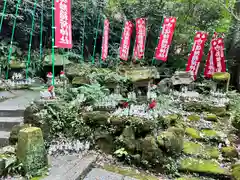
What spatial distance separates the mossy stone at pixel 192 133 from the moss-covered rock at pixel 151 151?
4.98 feet

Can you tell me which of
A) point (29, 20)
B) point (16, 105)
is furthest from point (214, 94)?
point (29, 20)

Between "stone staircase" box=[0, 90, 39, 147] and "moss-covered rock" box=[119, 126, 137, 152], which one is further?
"stone staircase" box=[0, 90, 39, 147]

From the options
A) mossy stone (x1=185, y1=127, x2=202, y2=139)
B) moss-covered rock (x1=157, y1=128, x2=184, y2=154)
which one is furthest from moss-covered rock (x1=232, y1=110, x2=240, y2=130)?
moss-covered rock (x1=157, y1=128, x2=184, y2=154)

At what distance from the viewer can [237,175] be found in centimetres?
352

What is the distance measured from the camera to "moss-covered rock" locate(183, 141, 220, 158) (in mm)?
4420

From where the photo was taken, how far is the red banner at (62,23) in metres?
5.03

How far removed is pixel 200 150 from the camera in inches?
180

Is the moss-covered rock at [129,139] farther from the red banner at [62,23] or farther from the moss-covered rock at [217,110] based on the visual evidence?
the moss-covered rock at [217,110]

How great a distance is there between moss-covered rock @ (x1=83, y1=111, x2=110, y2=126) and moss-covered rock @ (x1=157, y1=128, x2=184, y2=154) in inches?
43.2

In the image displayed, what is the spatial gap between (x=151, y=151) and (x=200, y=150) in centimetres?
131

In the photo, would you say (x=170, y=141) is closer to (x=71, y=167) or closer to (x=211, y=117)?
(x=71, y=167)

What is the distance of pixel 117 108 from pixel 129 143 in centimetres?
100

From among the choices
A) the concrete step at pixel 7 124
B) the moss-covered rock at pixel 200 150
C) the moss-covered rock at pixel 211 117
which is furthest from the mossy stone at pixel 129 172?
the moss-covered rock at pixel 211 117

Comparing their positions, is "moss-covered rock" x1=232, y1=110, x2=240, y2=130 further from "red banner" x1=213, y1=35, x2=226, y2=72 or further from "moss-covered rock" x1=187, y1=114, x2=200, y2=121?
"red banner" x1=213, y1=35, x2=226, y2=72
